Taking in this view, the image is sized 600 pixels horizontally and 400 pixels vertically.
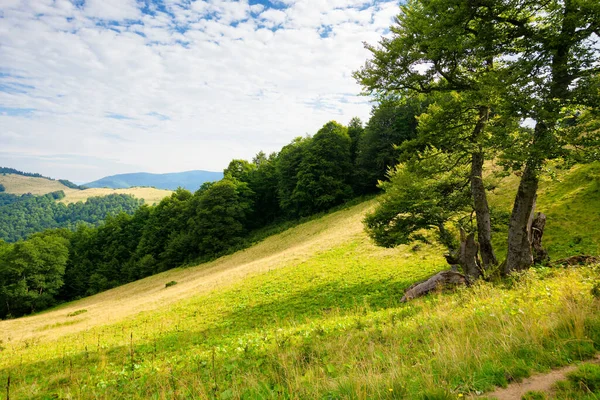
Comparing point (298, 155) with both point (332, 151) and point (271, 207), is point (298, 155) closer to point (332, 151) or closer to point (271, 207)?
point (332, 151)

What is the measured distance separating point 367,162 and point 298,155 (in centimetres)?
1445

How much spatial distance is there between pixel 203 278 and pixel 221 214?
2120cm

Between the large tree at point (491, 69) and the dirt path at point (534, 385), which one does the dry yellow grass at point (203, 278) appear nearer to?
the large tree at point (491, 69)

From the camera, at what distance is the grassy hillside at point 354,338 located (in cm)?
459

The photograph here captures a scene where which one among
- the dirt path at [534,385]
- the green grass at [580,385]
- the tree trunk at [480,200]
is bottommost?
the dirt path at [534,385]

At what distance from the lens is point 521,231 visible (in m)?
10.8

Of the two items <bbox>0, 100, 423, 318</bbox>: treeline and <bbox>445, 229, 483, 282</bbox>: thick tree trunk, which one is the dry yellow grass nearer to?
<bbox>0, 100, 423, 318</bbox>: treeline

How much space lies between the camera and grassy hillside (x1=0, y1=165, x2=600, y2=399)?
4.59 m

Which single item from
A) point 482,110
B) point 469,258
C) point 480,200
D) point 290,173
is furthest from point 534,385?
point 290,173

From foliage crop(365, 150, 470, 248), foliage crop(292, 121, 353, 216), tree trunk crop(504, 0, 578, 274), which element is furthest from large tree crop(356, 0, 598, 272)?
foliage crop(292, 121, 353, 216)

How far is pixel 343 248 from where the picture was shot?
2983 cm

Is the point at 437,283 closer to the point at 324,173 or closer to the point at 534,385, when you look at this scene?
the point at 534,385

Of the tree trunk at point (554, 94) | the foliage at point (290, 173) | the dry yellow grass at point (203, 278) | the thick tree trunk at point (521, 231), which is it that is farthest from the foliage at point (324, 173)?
the tree trunk at point (554, 94)

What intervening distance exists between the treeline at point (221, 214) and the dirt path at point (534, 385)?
4616cm
